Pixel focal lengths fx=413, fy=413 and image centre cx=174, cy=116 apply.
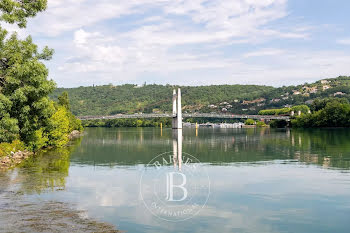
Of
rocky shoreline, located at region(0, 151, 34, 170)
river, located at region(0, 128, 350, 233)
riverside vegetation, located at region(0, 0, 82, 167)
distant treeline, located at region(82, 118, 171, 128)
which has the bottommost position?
river, located at region(0, 128, 350, 233)

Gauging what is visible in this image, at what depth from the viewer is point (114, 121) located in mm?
149250

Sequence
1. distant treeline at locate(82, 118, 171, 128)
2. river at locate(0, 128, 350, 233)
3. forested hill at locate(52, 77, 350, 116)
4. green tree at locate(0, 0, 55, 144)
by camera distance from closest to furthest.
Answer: river at locate(0, 128, 350, 233) → green tree at locate(0, 0, 55, 144) → distant treeline at locate(82, 118, 171, 128) → forested hill at locate(52, 77, 350, 116)

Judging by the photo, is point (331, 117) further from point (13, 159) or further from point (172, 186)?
point (172, 186)

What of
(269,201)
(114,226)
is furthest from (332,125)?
(114,226)

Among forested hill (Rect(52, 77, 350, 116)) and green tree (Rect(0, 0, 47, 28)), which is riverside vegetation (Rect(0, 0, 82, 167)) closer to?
Result: green tree (Rect(0, 0, 47, 28))

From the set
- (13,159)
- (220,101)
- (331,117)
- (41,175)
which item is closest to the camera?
(41,175)

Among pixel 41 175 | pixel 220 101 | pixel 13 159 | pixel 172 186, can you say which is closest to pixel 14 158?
pixel 13 159

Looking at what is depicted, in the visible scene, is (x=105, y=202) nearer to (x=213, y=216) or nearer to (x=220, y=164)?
(x=213, y=216)

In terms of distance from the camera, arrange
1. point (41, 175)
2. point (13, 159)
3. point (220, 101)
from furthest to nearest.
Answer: point (220, 101) → point (13, 159) → point (41, 175)

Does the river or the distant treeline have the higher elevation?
the distant treeline

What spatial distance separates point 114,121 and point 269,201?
136 m

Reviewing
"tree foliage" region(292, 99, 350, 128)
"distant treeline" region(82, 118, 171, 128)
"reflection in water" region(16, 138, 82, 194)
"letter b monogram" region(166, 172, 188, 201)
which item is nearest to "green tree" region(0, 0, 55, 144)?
"reflection in water" region(16, 138, 82, 194)

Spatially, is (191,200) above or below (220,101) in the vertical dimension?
below

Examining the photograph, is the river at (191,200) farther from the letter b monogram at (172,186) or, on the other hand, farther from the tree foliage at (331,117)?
the tree foliage at (331,117)
